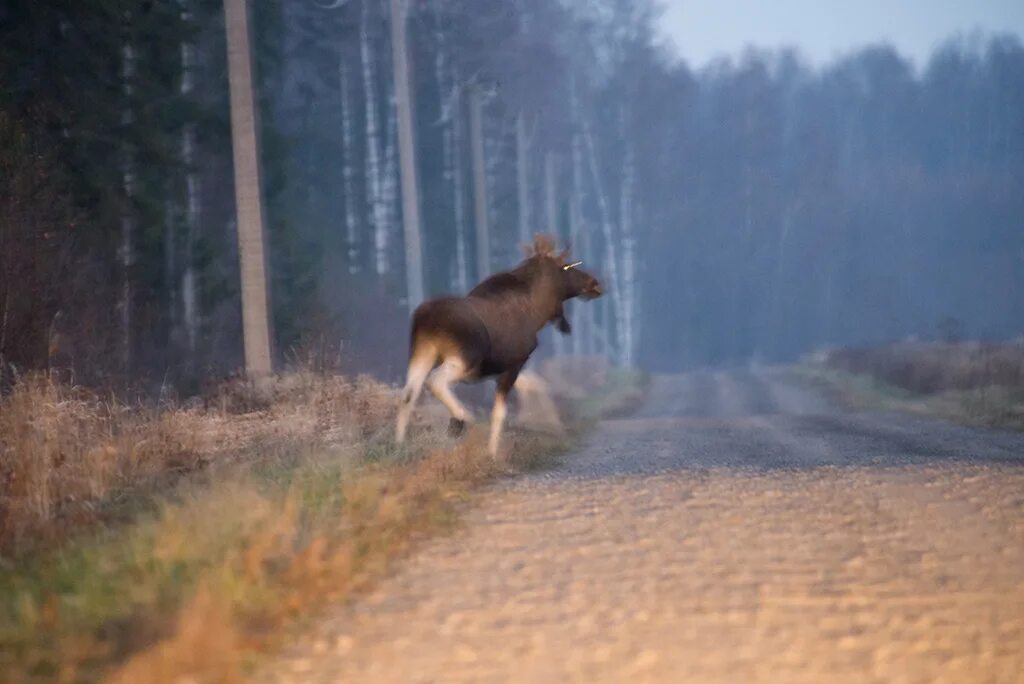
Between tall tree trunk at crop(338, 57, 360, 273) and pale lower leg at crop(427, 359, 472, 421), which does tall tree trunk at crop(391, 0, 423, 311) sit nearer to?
tall tree trunk at crop(338, 57, 360, 273)

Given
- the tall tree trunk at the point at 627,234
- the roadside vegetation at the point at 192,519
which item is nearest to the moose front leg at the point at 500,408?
the roadside vegetation at the point at 192,519

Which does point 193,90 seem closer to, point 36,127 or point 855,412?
point 36,127

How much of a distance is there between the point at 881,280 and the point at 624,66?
108 ft

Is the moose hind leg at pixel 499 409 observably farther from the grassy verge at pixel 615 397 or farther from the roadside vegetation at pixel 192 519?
the grassy verge at pixel 615 397

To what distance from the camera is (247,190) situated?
19.4 metres

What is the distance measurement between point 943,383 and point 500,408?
55.3 feet

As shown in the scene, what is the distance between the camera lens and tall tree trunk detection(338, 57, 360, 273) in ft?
138

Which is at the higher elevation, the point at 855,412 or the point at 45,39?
the point at 45,39

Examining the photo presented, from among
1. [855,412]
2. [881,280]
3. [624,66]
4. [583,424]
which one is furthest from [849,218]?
[583,424]

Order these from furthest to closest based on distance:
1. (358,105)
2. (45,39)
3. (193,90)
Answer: (358,105) → (193,90) → (45,39)

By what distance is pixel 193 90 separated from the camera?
2938 cm

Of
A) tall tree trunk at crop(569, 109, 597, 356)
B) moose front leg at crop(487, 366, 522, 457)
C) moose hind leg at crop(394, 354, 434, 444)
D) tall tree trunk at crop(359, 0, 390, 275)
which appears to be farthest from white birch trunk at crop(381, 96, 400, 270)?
moose hind leg at crop(394, 354, 434, 444)

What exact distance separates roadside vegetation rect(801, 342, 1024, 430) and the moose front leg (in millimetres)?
8090

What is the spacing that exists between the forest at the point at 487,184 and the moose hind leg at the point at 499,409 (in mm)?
5377
